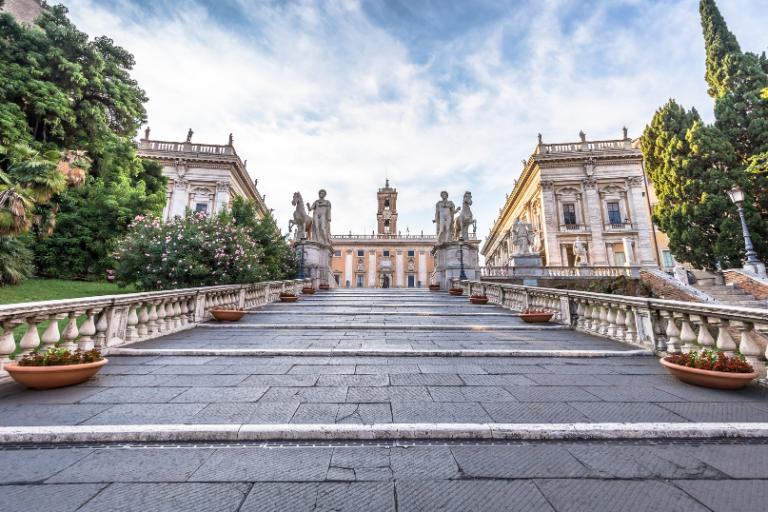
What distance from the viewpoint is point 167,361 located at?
441 cm

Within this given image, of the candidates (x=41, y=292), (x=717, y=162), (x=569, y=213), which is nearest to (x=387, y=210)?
(x=569, y=213)

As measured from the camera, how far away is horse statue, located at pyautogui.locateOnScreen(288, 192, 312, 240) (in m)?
17.3

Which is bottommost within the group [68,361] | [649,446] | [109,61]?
[649,446]

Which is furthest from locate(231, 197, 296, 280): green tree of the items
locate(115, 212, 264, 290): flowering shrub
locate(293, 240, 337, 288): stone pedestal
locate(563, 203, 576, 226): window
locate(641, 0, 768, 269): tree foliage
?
locate(563, 203, 576, 226): window

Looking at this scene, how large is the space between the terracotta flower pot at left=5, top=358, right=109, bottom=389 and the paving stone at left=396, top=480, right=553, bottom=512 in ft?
12.0

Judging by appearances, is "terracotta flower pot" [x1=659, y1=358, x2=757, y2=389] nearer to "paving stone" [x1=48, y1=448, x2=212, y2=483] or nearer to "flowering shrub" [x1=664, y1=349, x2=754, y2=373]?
"flowering shrub" [x1=664, y1=349, x2=754, y2=373]

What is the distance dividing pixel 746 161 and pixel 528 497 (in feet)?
85.5

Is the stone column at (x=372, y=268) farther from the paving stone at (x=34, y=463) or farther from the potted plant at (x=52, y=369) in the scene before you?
the paving stone at (x=34, y=463)

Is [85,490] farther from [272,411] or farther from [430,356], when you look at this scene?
[430,356]

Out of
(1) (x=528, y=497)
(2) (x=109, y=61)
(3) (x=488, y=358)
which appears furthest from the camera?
(2) (x=109, y=61)

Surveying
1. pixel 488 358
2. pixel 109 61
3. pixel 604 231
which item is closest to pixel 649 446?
pixel 488 358

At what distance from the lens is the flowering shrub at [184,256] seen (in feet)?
30.3

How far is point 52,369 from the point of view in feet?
10.4

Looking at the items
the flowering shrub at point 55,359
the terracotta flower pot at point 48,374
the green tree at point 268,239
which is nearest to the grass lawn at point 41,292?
the green tree at point 268,239
